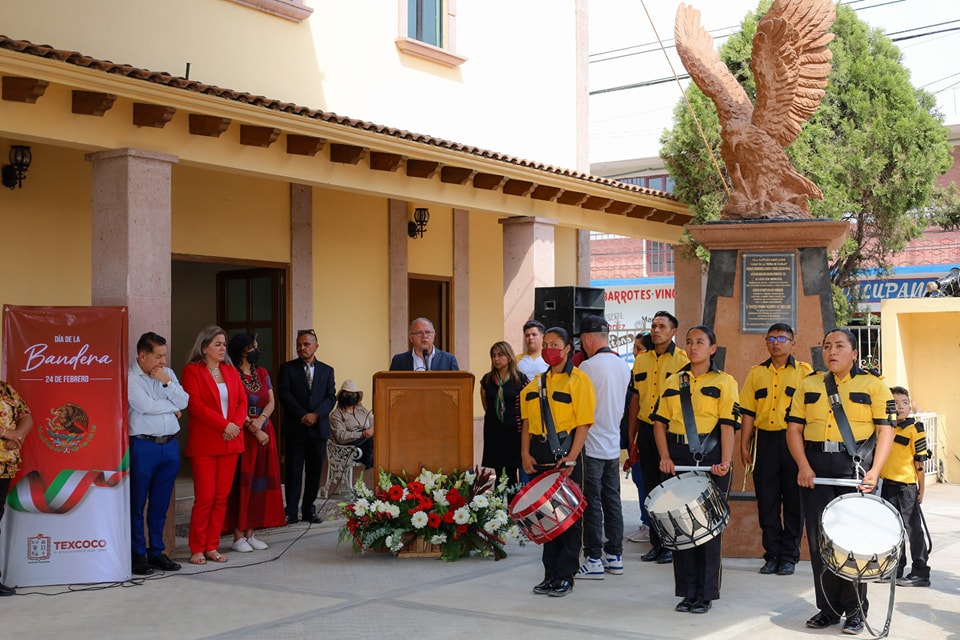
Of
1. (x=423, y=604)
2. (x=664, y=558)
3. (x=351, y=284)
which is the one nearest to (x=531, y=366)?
(x=664, y=558)

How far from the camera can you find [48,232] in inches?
407

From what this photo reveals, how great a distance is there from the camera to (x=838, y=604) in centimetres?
620

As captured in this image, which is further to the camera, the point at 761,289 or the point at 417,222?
the point at 417,222

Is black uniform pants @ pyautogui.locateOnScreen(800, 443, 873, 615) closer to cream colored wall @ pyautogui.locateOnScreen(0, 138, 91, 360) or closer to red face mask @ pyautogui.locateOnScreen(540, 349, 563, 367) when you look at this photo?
red face mask @ pyautogui.locateOnScreen(540, 349, 563, 367)

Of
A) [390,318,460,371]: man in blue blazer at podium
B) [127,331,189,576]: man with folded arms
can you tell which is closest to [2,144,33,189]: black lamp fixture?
[127,331,189,576]: man with folded arms

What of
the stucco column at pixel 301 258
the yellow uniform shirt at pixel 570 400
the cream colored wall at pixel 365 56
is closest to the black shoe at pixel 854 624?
the yellow uniform shirt at pixel 570 400

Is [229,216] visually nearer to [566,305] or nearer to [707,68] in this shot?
[566,305]

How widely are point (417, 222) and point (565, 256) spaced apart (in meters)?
3.27

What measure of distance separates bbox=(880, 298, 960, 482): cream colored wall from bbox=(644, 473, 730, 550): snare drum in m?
8.75

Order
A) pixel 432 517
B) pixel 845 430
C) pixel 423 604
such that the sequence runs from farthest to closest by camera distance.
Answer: pixel 432 517 < pixel 423 604 < pixel 845 430

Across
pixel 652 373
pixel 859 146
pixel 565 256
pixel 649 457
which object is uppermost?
pixel 859 146

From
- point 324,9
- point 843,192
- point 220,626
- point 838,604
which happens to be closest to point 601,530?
point 838,604

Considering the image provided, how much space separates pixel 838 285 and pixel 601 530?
14.0 meters

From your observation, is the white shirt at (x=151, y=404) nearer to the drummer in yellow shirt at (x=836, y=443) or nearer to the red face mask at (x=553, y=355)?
the red face mask at (x=553, y=355)
